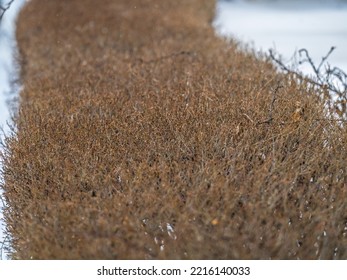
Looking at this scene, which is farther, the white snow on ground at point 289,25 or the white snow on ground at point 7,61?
the white snow on ground at point 289,25

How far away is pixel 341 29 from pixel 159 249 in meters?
15.1

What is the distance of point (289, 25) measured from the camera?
19.5 m

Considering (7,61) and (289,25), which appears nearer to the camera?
(7,61)

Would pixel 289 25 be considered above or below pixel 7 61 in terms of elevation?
above

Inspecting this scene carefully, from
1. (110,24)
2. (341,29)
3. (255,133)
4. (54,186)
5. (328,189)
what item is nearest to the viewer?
(328,189)

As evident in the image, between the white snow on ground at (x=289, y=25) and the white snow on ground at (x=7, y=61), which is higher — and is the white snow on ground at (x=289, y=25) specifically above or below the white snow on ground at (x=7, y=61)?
above

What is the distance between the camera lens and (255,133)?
21.4ft

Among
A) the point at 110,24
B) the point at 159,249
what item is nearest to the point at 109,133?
the point at 159,249

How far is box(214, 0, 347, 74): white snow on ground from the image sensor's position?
15156mm

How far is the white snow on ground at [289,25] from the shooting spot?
1516 cm

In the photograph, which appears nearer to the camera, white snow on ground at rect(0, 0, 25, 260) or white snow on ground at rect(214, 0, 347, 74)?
white snow on ground at rect(0, 0, 25, 260)

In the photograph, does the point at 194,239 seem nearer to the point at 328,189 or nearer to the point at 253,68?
the point at 328,189

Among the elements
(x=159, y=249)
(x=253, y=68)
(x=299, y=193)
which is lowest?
(x=159, y=249)

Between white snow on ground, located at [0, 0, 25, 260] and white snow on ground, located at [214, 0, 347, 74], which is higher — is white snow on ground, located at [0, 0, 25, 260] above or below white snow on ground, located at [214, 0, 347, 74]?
below
